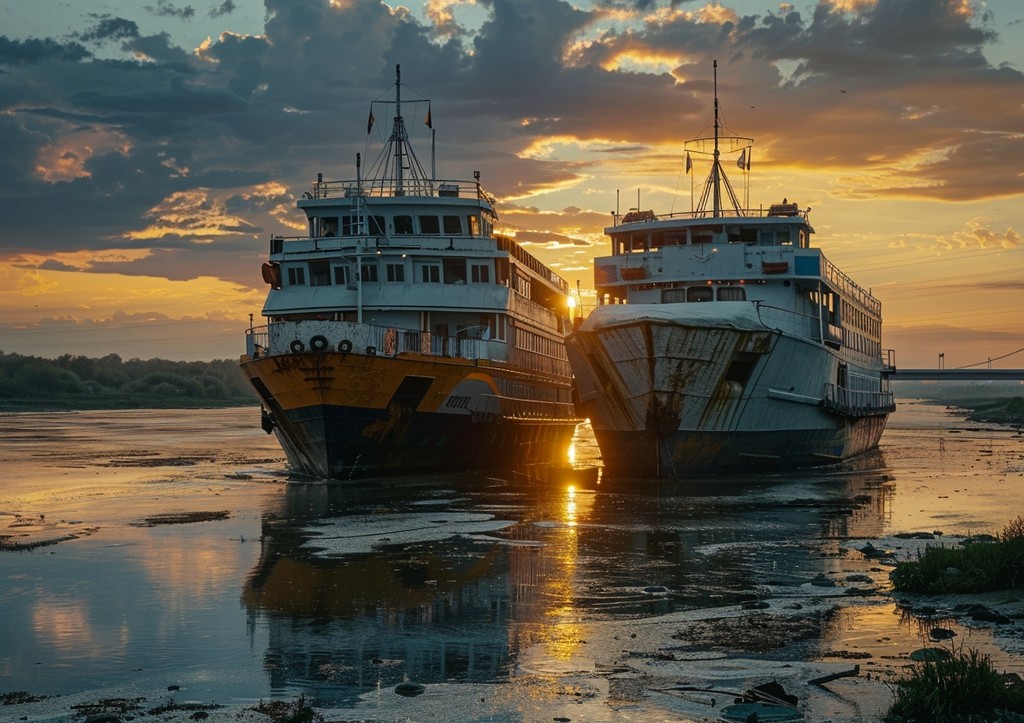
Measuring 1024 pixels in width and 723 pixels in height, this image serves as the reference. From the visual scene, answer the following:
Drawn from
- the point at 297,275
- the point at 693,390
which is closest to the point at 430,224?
the point at 297,275

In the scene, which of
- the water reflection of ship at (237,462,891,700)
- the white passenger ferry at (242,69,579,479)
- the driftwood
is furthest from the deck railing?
the driftwood

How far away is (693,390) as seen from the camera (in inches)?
1307

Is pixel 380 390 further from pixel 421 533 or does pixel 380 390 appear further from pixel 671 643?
pixel 671 643

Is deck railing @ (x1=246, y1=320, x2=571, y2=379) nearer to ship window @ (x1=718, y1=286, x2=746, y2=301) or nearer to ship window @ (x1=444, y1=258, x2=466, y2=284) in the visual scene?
ship window @ (x1=444, y1=258, x2=466, y2=284)

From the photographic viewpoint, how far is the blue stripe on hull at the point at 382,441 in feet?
106

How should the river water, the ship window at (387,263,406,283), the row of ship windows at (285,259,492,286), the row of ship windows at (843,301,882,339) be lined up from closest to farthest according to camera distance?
the river water < the row of ship windows at (285,259,492,286) < the ship window at (387,263,406,283) < the row of ship windows at (843,301,882,339)

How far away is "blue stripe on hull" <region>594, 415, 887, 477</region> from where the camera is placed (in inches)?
1350

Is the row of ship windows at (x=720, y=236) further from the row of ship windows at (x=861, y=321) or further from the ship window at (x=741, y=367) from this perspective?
the ship window at (x=741, y=367)

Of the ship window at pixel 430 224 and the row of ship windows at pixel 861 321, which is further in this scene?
the row of ship windows at pixel 861 321

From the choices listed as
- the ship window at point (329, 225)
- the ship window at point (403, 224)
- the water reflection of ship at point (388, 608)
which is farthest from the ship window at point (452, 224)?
the water reflection of ship at point (388, 608)

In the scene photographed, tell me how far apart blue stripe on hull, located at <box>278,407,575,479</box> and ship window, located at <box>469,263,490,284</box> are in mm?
4893

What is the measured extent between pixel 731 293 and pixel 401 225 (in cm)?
1170

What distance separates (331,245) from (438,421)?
27.0ft

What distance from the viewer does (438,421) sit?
3469 centimetres
